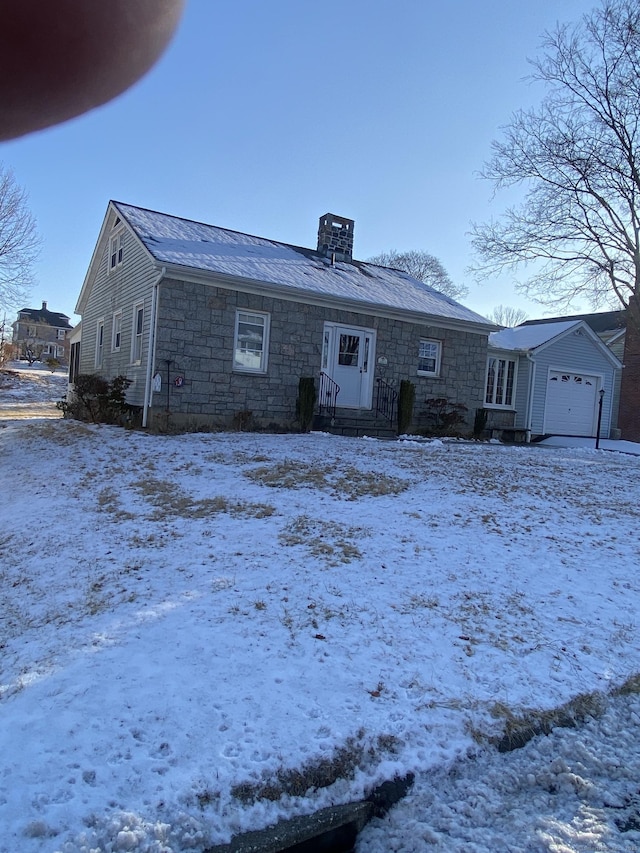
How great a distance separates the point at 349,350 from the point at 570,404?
348 inches

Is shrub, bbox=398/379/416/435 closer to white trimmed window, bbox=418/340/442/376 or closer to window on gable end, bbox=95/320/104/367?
white trimmed window, bbox=418/340/442/376

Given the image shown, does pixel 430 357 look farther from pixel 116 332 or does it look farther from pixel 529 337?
pixel 116 332

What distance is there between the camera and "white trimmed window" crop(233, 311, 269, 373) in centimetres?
1152

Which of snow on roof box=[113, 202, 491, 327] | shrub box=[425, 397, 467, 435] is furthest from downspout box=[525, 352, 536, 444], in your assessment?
shrub box=[425, 397, 467, 435]

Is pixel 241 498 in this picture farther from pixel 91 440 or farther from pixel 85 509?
pixel 91 440

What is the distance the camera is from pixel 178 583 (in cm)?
366

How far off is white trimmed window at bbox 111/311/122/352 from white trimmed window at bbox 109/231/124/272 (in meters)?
1.33

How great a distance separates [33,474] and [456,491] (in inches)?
208

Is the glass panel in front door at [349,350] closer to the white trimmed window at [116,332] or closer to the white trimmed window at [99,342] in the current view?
the white trimmed window at [116,332]

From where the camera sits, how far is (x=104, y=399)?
12.0 metres

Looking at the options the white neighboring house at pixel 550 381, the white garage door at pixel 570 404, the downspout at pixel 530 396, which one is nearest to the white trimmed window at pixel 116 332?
the white neighboring house at pixel 550 381

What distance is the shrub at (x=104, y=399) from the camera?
1186 cm

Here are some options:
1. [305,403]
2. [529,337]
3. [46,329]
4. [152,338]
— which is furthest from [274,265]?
[46,329]

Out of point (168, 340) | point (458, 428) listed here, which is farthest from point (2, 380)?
point (458, 428)
